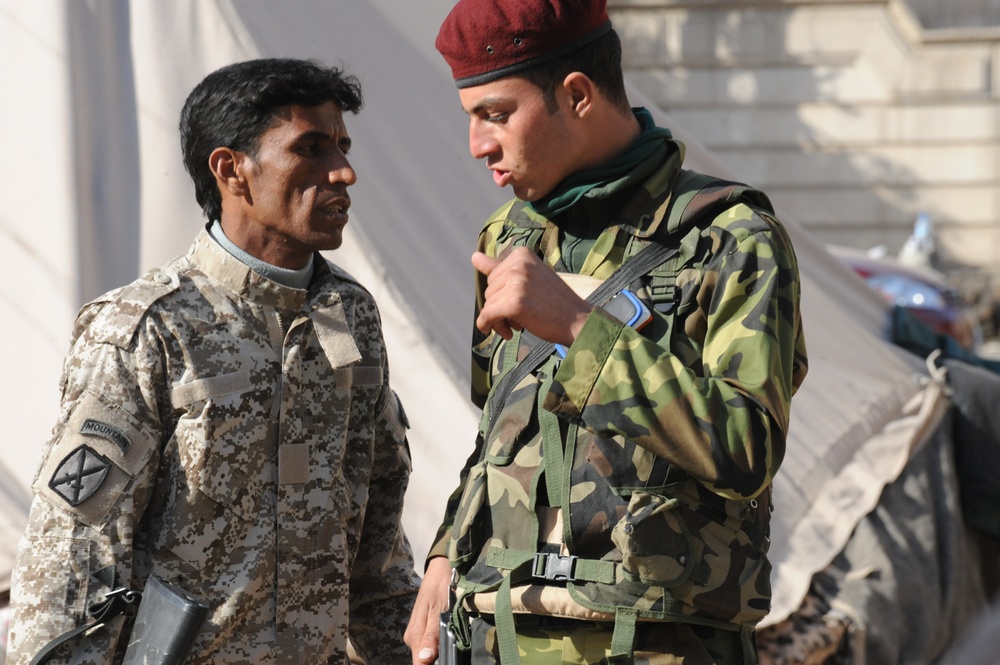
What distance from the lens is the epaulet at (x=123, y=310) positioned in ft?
7.10

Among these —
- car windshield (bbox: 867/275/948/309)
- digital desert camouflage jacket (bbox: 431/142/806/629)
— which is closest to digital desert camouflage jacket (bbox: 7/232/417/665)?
digital desert camouflage jacket (bbox: 431/142/806/629)

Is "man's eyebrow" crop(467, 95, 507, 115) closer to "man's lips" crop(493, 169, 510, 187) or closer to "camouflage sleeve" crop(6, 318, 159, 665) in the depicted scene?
"man's lips" crop(493, 169, 510, 187)

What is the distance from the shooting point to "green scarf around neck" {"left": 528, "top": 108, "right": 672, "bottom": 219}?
72.4 inches

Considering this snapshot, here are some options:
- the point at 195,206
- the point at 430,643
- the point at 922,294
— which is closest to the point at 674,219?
the point at 430,643

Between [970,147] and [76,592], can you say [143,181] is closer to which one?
[76,592]

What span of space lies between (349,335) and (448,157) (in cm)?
177

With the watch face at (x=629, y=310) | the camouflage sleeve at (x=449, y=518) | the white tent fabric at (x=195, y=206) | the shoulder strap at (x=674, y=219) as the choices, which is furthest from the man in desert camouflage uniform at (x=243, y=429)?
the white tent fabric at (x=195, y=206)

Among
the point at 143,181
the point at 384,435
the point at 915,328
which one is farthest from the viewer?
the point at 915,328

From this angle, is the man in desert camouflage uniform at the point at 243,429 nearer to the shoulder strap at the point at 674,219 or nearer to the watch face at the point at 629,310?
the shoulder strap at the point at 674,219

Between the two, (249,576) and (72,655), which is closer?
(72,655)

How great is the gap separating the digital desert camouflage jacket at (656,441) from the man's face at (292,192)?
1.84 feet

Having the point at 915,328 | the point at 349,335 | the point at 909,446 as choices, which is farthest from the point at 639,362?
the point at 915,328

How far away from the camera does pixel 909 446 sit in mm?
4297

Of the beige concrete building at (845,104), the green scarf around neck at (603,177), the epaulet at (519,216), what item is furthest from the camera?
the beige concrete building at (845,104)
